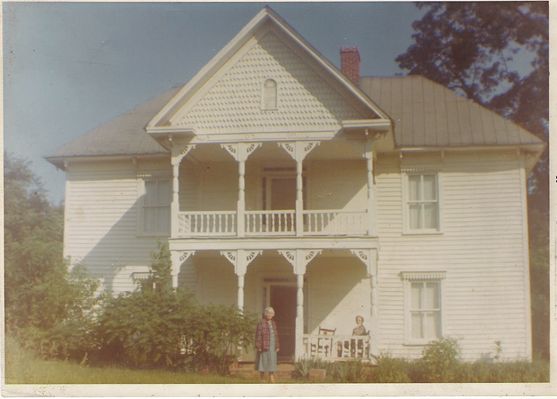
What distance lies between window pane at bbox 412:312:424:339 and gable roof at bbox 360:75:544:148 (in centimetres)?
448

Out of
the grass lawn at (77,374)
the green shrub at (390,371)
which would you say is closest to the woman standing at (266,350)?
the grass lawn at (77,374)

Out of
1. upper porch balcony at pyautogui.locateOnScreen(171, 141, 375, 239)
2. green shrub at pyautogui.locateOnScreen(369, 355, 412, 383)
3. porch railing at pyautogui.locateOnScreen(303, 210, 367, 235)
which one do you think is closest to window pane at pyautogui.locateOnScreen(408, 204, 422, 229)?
upper porch balcony at pyautogui.locateOnScreen(171, 141, 375, 239)

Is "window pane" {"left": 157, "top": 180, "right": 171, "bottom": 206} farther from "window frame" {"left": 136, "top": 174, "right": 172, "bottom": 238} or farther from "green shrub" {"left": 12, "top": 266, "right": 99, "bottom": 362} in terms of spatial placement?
"green shrub" {"left": 12, "top": 266, "right": 99, "bottom": 362}

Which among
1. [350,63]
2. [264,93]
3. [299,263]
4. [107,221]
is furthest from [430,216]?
[107,221]

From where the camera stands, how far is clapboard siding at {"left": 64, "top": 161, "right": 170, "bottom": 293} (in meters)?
22.4

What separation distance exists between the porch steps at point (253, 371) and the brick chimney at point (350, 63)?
8544 millimetres

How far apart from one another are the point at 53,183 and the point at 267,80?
720cm

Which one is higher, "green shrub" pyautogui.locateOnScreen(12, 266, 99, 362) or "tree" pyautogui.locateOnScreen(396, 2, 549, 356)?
"tree" pyautogui.locateOnScreen(396, 2, 549, 356)

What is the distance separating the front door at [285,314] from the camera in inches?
842

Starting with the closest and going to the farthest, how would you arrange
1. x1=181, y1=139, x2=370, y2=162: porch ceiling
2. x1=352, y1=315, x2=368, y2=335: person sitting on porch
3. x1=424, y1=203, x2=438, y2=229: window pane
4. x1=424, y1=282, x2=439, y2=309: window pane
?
1. x1=352, y1=315, x2=368, y2=335: person sitting on porch
2. x1=181, y1=139, x2=370, y2=162: porch ceiling
3. x1=424, y1=282, x2=439, y2=309: window pane
4. x1=424, y1=203, x2=438, y2=229: window pane

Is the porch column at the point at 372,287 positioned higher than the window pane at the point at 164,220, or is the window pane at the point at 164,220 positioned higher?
the window pane at the point at 164,220

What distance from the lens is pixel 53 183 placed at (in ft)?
74.6

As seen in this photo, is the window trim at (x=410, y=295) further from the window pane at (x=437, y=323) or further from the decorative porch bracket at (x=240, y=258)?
the decorative porch bracket at (x=240, y=258)

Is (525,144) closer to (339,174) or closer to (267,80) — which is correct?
(339,174)
